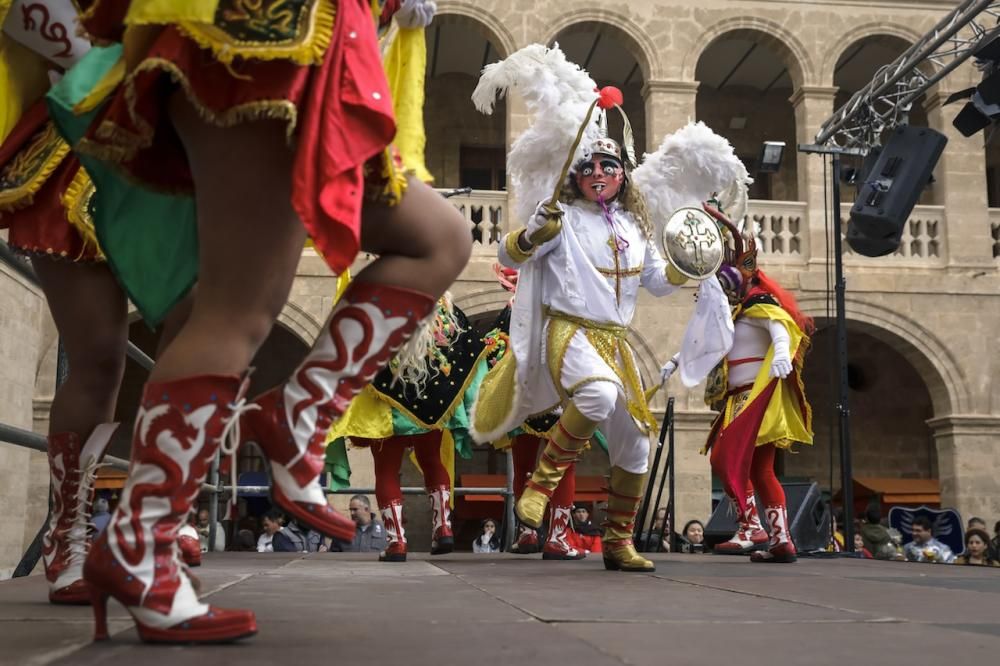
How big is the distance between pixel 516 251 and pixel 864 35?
12.9 meters

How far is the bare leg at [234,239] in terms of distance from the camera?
6.05ft

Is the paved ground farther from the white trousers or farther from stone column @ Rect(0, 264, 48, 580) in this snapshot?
stone column @ Rect(0, 264, 48, 580)

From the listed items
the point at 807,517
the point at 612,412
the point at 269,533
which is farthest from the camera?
the point at 269,533

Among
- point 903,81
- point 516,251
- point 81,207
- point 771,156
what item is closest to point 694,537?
point 771,156

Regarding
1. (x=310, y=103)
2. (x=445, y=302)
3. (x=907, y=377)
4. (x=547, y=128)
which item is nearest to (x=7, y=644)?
(x=310, y=103)

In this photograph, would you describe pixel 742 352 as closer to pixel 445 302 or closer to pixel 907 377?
pixel 445 302

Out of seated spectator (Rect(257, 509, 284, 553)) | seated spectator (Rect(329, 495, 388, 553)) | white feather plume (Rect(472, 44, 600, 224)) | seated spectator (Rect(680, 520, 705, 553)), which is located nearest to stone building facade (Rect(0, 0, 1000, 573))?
seated spectator (Rect(680, 520, 705, 553))

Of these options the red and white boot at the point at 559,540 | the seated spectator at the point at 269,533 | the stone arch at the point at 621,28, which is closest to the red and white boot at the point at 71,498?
the red and white boot at the point at 559,540

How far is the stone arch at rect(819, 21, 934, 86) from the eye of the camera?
16.2 meters

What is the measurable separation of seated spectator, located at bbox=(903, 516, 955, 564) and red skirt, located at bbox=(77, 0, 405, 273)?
10.1 m

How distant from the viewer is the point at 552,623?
216 cm

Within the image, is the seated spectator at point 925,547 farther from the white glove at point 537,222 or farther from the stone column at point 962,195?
the white glove at point 537,222

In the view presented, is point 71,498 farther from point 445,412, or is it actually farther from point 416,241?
point 445,412

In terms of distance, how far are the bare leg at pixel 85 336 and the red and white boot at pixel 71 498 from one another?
0.16 ft
